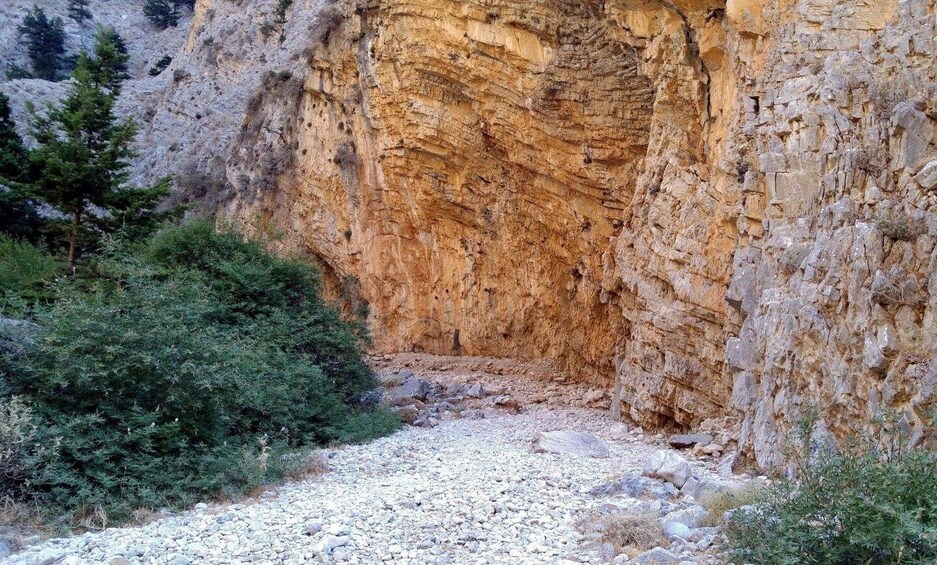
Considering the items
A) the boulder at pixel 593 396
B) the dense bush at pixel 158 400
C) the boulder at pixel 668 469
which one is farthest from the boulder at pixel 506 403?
the boulder at pixel 668 469

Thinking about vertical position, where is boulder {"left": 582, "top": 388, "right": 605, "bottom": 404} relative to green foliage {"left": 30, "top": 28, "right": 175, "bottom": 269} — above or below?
below

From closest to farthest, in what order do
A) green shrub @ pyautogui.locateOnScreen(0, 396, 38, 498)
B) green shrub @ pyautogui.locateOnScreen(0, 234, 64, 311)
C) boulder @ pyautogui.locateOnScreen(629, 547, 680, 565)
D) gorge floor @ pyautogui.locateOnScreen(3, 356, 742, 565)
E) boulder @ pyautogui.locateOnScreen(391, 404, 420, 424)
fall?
boulder @ pyautogui.locateOnScreen(629, 547, 680, 565), gorge floor @ pyautogui.locateOnScreen(3, 356, 742, 565), green shrub @ pyautogui.locateOnScreen(0, 396, 38, 498), green shrub @ pyautogui.locateOnScreen(0, 234, 64, 311), boulder @ pyautogui.locateOnScreen(391, 404, 420, 424)

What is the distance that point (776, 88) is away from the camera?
8.71 m

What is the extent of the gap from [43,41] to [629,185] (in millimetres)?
43406

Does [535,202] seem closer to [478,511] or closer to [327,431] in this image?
[327,431]

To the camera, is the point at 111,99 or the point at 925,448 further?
the point at 111,99

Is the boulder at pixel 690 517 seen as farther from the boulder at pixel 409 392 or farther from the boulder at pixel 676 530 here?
the boulder at pixel 409 392

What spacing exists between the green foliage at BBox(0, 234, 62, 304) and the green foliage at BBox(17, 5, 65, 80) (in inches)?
1304

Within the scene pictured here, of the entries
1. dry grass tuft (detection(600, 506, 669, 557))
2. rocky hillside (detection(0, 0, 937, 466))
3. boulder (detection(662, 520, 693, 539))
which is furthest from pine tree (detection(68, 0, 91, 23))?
boulder (detection(662, 520, 693, 539))

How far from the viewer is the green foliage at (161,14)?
4869cm

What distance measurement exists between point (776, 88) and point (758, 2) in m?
1.54

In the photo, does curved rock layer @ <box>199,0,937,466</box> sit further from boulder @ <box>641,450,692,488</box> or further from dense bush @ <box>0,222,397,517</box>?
dense bush @ <box>0,222,397,517</box>

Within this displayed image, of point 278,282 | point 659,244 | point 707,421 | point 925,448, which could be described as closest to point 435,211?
point 278,282

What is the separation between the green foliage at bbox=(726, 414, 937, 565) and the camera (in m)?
4.00
